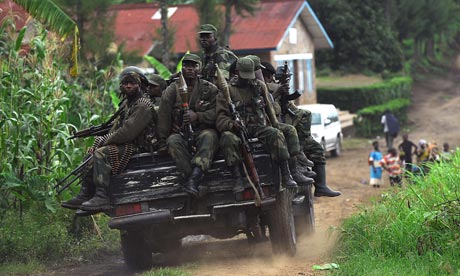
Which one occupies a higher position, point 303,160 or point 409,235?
point 303,160

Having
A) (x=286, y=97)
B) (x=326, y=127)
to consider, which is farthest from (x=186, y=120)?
(x=326, y=127)

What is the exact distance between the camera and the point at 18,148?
1197cm

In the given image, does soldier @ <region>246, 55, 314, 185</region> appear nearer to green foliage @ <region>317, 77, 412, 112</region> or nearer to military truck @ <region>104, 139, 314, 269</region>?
military truck @ <region>104, 139, 314, 269</region>

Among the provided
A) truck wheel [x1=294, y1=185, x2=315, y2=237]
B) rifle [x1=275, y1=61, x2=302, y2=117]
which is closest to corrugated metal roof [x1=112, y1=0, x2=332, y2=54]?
truck wheel [x1=294, y1=185, x2=315, y2=237]

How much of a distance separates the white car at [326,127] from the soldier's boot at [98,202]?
15850mm

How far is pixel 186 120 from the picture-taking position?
9906 mm

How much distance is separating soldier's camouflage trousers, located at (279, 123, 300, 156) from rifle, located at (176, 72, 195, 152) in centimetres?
115

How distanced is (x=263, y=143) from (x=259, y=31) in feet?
75.8

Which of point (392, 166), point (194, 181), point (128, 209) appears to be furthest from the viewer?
point (392, 166)

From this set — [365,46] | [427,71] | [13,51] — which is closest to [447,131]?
[365,46]

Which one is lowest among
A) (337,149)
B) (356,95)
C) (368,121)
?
(337,149)

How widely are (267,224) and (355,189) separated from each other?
10.4 m

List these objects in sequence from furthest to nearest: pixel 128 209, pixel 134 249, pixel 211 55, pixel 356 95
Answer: pixel 356 95 < pixel 211 55 < pixel 134 249 < pixel 128 209

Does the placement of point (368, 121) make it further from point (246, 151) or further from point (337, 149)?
point (246, 151)
